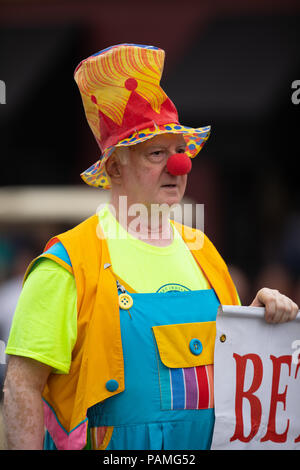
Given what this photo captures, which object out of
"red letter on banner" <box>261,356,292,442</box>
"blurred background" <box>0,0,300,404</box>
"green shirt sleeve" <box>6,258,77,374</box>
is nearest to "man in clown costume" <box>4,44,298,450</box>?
"green shirt sleeve" <box>6,258,77,374</box>

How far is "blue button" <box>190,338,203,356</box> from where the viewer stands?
6.20 feet

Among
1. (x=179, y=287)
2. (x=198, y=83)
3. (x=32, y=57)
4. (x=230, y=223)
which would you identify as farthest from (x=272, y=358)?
(x=32, y=57)

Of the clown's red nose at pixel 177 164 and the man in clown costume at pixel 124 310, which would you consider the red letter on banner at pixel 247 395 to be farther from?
the clown's red nose at pixel 177 164

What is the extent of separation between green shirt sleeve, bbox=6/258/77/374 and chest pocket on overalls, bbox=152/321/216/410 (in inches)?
10.4

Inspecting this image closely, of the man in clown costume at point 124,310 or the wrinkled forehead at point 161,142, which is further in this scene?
the wrinkled forehead at point 161,142

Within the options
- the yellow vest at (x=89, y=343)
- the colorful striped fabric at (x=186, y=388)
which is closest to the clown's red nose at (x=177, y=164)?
the yellow vest at (x=89, y=343)

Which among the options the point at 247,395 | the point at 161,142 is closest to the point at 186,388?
the point at 247,395

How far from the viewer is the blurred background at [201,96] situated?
6.65 meters

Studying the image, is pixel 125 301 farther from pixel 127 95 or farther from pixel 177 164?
pixel 127 95

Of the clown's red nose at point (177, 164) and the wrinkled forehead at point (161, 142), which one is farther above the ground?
the wrinkled forehead at point (161, 142)

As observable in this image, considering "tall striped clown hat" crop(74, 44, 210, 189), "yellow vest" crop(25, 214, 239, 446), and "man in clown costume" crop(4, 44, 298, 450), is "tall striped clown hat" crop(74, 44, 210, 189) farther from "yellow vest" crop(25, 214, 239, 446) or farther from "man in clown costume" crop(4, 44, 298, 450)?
"yellow vest" crop(25, 214, 239, 446)

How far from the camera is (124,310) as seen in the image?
1837mm

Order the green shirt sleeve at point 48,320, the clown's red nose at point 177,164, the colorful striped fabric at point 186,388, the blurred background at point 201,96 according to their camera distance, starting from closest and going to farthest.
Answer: the green shirt sleeve at point 48,320 → the colorful striped fabric at point 186,388 → the clown's red nose at point 177,164 → the blurred background at point 201,96

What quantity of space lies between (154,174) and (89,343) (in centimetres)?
57
